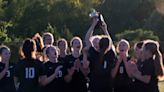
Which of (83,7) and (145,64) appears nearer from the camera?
(145,64)

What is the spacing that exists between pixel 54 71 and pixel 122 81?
1.24 metres

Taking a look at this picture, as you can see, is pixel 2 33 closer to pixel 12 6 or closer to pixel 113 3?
pixel 12 6

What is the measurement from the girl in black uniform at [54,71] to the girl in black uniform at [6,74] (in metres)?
0.78

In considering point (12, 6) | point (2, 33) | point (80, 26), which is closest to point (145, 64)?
point (2, 33)

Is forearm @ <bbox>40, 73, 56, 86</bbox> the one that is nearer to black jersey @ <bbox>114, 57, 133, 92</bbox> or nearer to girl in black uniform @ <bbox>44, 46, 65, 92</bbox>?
girl in black uniform @ <bbox>44, 46, 65, 92</bbox>

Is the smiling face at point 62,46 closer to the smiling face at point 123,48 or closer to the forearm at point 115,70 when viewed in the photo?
the forearm at point 115,70

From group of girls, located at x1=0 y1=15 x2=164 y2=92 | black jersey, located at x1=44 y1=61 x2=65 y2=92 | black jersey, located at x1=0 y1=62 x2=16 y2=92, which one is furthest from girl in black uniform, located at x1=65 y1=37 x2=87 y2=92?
black jersey, located at x1=0 y1=62 x2=16 y2=92

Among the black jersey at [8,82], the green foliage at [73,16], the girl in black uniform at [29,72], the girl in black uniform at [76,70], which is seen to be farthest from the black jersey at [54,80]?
the green foliage at [73,16]

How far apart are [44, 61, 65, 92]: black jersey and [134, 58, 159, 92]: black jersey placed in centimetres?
149

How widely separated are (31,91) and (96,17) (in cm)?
206

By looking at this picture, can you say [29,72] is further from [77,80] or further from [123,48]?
[123,48]

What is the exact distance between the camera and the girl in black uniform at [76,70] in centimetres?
1057

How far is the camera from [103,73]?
33.6 ft

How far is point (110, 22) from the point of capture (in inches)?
2591
